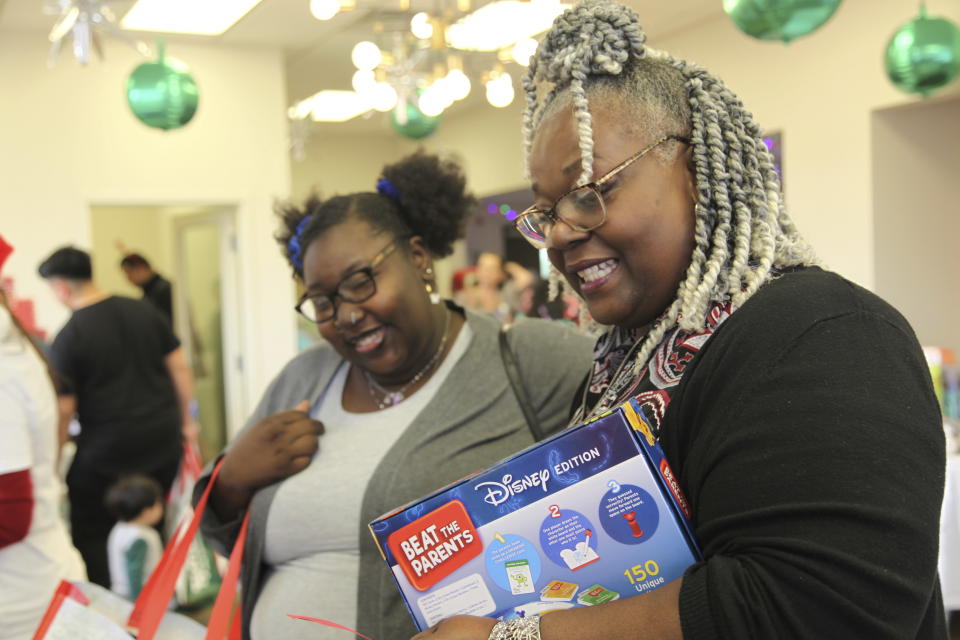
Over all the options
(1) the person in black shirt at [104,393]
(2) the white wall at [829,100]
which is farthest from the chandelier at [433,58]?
(1) the person in black shirt at [104,393]

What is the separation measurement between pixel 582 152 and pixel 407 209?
925 mm

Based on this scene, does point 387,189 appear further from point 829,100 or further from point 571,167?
point 829,100

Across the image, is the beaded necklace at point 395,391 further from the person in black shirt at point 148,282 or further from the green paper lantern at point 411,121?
the person in black shirt at point 148,282

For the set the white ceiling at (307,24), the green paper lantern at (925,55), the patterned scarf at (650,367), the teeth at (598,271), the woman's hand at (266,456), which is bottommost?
the woman's hand at (266,456)

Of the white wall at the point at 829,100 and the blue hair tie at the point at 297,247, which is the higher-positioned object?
the white wall at the point at 829,100

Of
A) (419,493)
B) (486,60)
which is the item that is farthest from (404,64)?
(419,493)

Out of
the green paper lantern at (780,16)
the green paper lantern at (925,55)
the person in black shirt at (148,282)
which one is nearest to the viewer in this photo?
the green paper lantern at (780,16)

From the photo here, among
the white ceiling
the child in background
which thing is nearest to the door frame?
the white ceiling

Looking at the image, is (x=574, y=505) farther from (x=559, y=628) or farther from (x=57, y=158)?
(x=57, y=158)

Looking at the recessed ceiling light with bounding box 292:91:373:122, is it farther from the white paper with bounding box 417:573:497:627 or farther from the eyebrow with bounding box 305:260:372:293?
the white paper with bounding box 417:573:497:627

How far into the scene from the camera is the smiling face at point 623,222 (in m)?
0.92

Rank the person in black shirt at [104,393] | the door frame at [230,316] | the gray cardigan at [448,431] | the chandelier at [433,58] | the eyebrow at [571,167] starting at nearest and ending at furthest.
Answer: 1. the eyebrow at [571,167]
2. the gray cardigan at [448,431]
3. the person in black shirt at [104,393]
4. the chandelier at [433,58]
5. the door frame at [230,316]

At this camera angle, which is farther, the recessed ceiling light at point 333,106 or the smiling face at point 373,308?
the recessed ceiling light at point 333,106

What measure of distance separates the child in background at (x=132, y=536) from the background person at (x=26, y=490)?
1.61m
